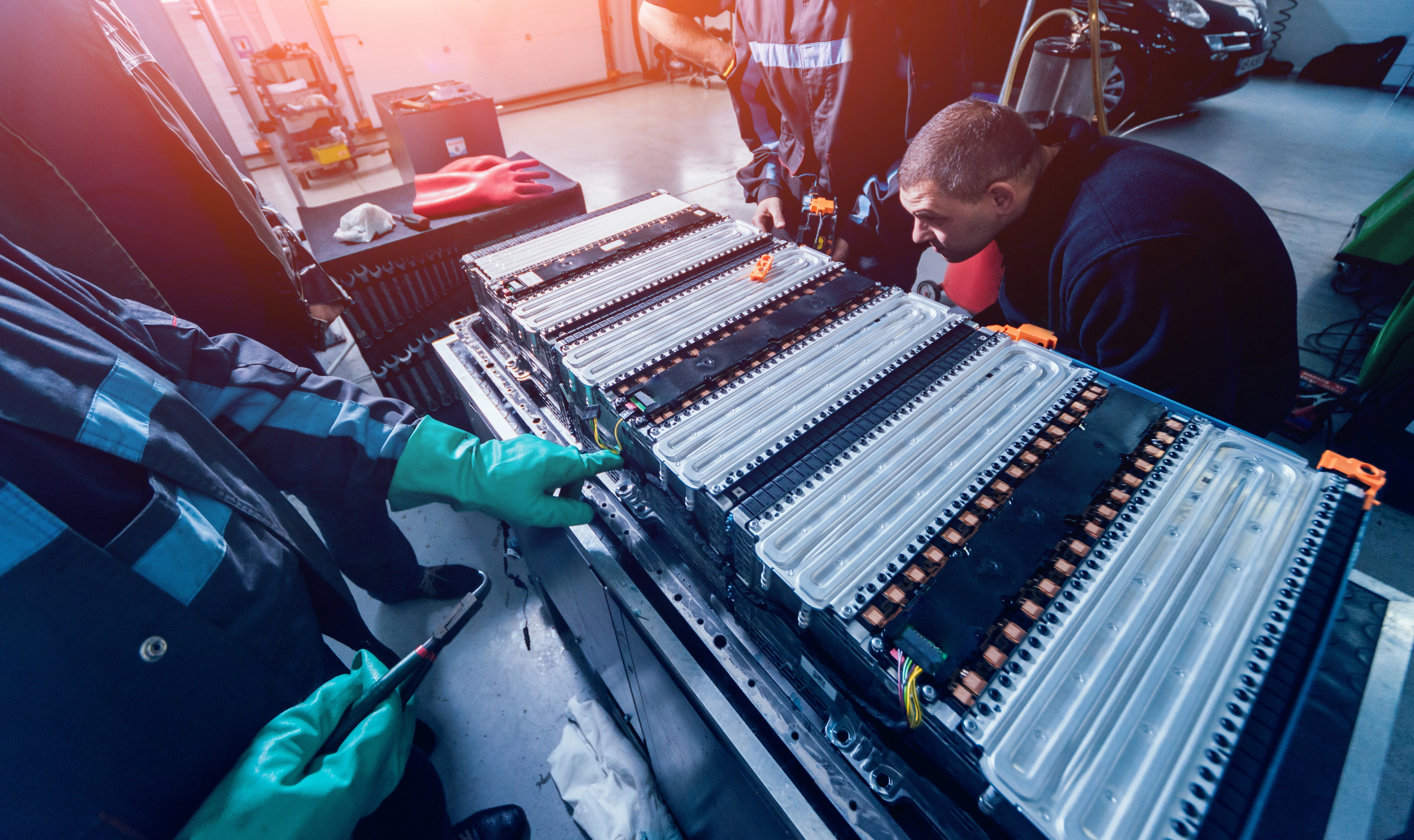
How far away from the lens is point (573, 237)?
164 centimetres

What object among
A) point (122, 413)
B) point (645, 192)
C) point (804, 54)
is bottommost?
point (645, 192)

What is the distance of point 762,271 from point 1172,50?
6.72 meters

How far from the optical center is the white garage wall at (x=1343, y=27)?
23.0 feet

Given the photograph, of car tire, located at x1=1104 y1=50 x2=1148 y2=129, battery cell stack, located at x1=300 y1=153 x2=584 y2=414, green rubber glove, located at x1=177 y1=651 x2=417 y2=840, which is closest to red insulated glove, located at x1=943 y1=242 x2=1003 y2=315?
battery cell stack, located at x1=300 y1=153 x2=584 y2=414

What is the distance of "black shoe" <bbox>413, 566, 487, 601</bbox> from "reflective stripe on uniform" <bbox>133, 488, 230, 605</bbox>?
139 centimetres

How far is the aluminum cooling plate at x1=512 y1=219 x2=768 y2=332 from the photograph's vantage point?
4.32 feet

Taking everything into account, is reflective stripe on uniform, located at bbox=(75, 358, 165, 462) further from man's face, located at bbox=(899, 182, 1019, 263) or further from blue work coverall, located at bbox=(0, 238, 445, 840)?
man's face, located at bbox=(899, 182, 1019, 263)

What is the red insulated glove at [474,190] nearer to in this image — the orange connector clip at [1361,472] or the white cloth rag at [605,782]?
the white cloth rag at [605,782]

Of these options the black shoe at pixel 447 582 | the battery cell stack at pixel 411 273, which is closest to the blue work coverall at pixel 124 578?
the black shoe at pixel 447 582

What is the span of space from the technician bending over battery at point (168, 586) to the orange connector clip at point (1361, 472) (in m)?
1.19

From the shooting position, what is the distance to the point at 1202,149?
577 centimetres

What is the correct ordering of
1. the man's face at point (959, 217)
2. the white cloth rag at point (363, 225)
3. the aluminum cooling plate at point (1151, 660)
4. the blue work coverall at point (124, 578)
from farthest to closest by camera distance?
the white cloth rag at point (363, 225) < the man's face at point (959, 217) < the blue work coverall at point (124, 578) < the aluminum cooling plate at point (1151, 660)

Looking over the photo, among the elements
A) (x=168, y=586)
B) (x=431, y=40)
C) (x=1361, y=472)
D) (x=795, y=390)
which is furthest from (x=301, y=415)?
(x=431, y=40)

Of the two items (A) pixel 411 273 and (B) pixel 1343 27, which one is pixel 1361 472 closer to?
(A) pixel 411 273
